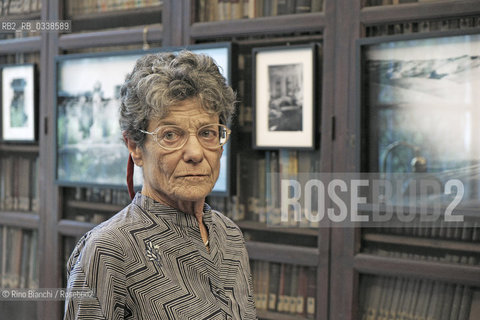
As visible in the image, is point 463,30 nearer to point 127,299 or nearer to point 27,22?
point 127,299

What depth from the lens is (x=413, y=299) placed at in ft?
8.89

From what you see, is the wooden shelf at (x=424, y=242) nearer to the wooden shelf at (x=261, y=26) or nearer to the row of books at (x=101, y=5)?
the wooden shelf at (x=261, y=26)

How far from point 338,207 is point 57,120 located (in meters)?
1.92

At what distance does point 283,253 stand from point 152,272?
5.43 ft

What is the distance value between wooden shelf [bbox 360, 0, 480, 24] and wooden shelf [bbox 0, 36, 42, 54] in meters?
2.18

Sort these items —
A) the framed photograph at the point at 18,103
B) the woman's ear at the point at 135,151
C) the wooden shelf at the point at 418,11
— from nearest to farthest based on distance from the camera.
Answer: the woman's ear at the point at 135,151 → the wooden shelf at the point at 418,11 → the framed photograph at the point at 18,103

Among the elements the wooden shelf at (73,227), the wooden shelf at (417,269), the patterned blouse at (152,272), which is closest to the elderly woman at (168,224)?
the patterned blouse at (152,272)

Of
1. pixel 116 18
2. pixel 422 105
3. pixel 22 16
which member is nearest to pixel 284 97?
pixel 422 105

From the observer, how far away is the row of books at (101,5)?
344 cm

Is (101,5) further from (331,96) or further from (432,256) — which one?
(432,256)

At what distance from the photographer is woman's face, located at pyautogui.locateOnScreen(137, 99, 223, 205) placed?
1.50 m

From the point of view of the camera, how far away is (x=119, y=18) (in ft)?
11.6

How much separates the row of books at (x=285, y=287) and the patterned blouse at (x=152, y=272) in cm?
140

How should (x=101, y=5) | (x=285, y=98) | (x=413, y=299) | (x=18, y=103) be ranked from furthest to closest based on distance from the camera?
(x=18, y=103) < (x=101, y=5) < (x=285, y=98) < (x=413, y=299)
